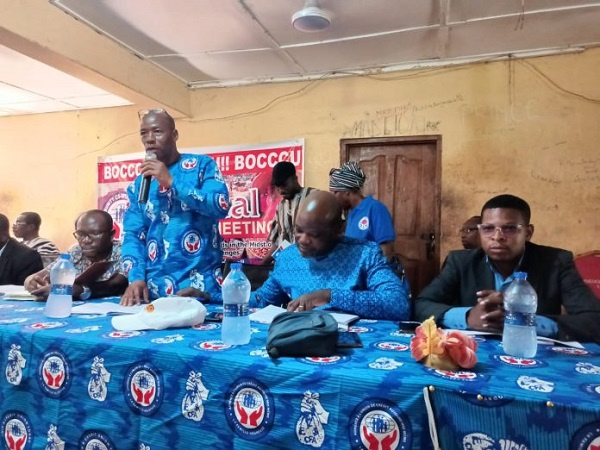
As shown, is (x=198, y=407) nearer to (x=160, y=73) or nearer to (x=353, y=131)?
(x=353, y=131)

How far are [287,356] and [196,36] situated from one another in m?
3.42

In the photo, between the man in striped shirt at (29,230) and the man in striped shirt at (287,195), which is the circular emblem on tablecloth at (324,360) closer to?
the man in striped shirt at (287,195)

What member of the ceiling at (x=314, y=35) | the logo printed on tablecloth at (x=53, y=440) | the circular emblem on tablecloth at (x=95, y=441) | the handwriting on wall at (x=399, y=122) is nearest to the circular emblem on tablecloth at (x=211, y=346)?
the circular emblem on tablecloth at (x=95, y=441)

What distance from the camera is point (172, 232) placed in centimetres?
194

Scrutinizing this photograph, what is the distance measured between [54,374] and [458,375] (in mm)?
1081

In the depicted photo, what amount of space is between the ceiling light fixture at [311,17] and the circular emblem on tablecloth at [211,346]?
8.75ft

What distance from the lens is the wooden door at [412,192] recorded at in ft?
14.2

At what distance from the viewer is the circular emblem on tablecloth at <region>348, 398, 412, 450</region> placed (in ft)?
2.90

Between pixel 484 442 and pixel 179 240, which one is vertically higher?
pixel 179 240

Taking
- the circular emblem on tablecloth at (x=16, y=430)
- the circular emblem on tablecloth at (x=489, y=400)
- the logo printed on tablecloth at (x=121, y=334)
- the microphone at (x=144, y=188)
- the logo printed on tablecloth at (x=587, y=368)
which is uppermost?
the microphone at (x=144, y=188)

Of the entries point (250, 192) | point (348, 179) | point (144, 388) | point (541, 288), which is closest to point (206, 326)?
point (144, 388)

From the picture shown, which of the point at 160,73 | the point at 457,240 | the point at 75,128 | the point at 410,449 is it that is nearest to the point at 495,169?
the point at 457,240

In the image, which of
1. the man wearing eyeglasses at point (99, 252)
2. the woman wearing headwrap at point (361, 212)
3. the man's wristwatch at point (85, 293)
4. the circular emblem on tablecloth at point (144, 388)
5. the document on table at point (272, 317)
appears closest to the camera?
the circular emblem on tablecloth at point (144, 388)

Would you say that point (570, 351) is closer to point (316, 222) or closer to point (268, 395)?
point (268, 395)
